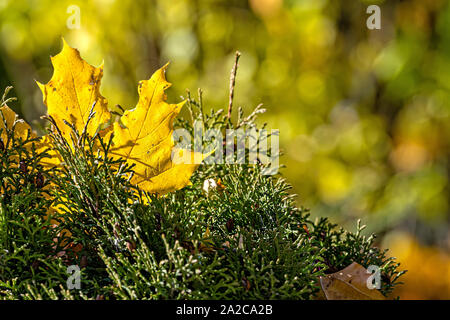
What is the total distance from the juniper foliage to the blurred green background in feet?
5.20

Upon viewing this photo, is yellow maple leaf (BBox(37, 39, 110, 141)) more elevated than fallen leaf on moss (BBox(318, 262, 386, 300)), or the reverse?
yellow maple leaf (BBox(37, 39, 110, 141))

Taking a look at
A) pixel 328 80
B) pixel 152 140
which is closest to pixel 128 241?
pixel 152 140

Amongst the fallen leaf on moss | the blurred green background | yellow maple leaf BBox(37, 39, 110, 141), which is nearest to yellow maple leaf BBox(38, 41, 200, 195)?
yellow maple leaf BBox(37, 39, 110, 141)

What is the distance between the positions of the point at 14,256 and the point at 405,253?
2011 mm

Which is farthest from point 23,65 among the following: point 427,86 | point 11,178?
point 11,178

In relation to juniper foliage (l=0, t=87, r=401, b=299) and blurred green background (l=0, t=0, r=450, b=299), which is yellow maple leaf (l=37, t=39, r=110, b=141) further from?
blurred green background (l=0, t=0, r=450, b=299)

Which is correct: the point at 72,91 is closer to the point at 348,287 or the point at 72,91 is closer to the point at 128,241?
the point at 128,241

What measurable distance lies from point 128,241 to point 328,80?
182 centimetres

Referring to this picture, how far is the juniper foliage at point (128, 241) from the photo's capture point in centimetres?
41

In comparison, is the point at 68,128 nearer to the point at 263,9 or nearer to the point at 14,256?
the point at 14,256

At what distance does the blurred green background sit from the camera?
6.72ft

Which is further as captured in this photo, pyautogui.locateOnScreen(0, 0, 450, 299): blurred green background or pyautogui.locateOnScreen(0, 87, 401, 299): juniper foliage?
pyautogui.locateOnScreen(0, 0, 450, 299): blurred green background

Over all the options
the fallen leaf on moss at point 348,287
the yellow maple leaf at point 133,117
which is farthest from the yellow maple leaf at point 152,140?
the fallen leaf on moss at point 348,287

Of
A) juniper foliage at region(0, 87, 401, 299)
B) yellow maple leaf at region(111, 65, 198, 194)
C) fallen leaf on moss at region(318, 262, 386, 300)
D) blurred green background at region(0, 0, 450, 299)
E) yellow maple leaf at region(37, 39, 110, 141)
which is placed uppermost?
blurred green background at region(0, 0, 450, 299)
